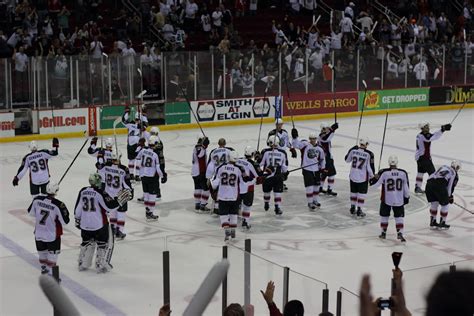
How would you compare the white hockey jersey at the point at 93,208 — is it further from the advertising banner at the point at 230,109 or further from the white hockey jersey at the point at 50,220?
the advertising banner at the point at 230,109

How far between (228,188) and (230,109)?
38.3 ft

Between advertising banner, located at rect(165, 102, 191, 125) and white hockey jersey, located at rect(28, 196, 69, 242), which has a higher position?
advertising banner, located at rect(165, 102, 191, 125)

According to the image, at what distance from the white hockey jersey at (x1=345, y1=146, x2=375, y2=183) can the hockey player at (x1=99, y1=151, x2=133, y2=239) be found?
349cm

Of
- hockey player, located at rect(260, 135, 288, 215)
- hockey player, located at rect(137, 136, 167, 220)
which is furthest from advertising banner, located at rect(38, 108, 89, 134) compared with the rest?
hockey player, located at rect(260, 135, 288, 215)

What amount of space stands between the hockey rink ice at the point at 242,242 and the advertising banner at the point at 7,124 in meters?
0.37

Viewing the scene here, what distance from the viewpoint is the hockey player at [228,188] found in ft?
39.2

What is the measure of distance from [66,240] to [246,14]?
713 inches

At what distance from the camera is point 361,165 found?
524 inches

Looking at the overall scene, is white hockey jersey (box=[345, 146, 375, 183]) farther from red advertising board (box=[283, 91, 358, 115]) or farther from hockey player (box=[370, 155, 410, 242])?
red advertising board (box=[283, 91, 358, 115])

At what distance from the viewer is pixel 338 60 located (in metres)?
25.1

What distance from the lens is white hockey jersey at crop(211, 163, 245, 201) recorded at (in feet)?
39.2

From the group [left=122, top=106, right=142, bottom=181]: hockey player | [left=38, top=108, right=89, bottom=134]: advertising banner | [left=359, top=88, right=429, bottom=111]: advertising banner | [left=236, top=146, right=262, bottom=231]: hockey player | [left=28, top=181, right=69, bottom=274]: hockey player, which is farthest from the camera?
[left=359, top=88, right=429, bottom=111]: advertising banner

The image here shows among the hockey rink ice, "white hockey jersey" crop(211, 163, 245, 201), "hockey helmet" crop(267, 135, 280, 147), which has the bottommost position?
the hockey rink ice

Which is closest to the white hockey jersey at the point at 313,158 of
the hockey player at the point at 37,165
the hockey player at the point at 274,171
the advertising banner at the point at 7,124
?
the hockey player at the point at 274,171
